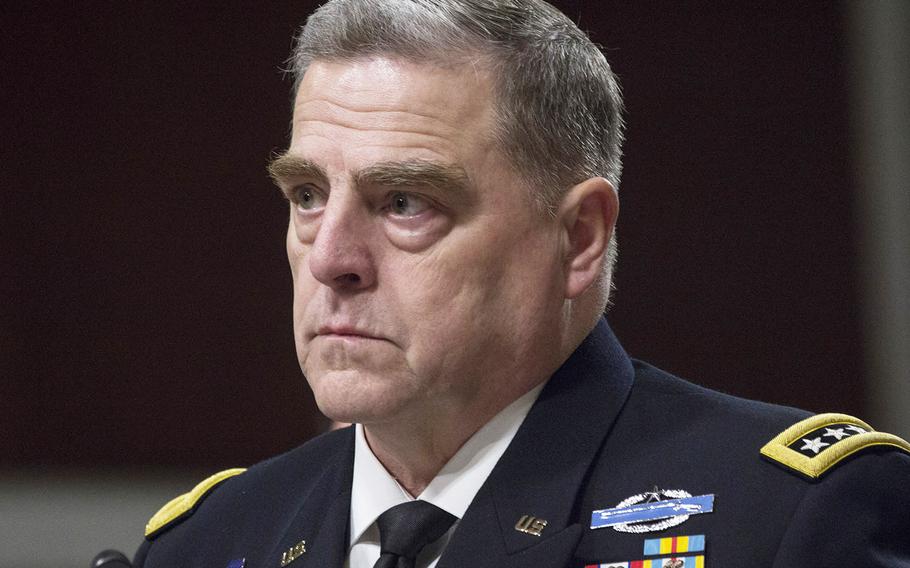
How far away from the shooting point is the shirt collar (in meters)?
2.09

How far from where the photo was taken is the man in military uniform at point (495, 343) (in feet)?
6.39

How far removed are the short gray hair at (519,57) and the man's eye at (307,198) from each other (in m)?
0.20

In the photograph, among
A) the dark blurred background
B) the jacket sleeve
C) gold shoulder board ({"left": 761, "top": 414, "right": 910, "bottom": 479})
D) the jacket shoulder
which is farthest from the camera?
the dark blurred background

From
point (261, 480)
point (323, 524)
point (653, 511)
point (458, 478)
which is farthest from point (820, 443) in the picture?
point (261, 480)

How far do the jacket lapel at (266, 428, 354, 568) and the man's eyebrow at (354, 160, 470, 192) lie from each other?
514 millimetres

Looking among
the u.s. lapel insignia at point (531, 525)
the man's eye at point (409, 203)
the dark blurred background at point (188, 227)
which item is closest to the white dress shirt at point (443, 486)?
the u.s. lapel insignia at point (531, 525)

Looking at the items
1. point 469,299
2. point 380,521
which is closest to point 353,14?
point 469,299

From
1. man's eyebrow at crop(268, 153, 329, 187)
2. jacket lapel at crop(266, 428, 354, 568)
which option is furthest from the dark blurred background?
man's eyebrow at crop(268, 153, 329, 187)

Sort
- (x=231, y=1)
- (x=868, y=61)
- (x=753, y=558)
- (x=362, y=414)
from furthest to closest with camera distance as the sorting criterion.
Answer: (x=231, y=1) < (x=868, y=61) < (x=362, y=414) < (x=753, y=558)

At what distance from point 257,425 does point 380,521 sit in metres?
2.69

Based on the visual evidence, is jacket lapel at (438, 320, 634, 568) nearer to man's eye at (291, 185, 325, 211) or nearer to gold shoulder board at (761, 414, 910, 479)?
gold shoulder board at (761, 414, 910, 479)

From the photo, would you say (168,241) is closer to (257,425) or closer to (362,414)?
(257,425)

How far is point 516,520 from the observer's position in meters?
2.01

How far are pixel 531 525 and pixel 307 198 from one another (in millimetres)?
583
